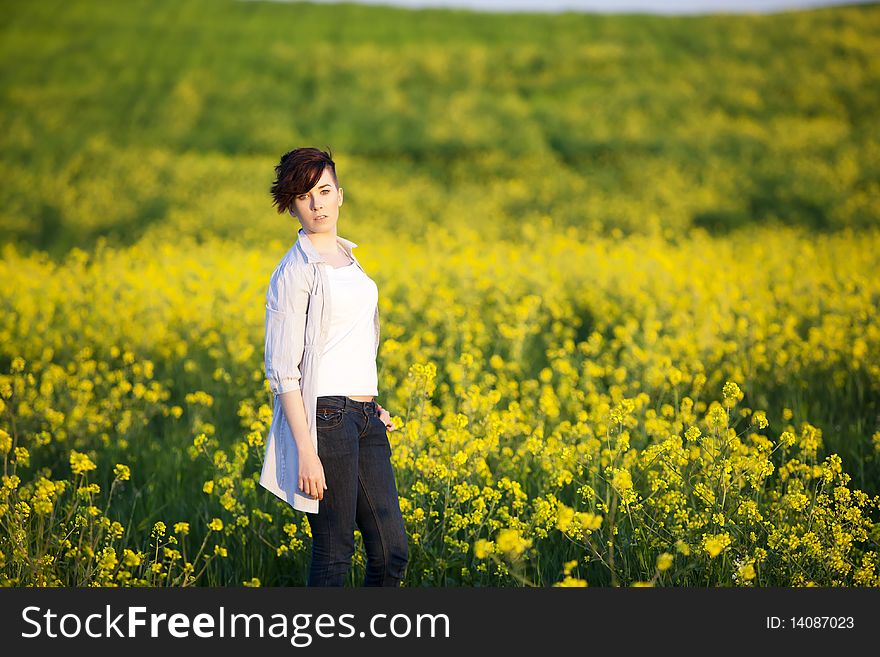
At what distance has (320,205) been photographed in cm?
331

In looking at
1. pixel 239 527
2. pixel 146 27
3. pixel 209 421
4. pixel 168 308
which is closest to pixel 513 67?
pixel 146 27

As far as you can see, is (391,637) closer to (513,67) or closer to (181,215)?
(181,215)

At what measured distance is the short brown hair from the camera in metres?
3.27

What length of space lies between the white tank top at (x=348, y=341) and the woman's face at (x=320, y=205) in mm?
173

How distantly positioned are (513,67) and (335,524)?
24166 mm

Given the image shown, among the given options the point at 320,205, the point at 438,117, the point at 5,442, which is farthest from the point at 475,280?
the point at 438,117

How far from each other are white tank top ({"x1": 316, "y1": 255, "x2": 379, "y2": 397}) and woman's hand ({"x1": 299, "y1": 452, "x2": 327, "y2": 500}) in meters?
0.25

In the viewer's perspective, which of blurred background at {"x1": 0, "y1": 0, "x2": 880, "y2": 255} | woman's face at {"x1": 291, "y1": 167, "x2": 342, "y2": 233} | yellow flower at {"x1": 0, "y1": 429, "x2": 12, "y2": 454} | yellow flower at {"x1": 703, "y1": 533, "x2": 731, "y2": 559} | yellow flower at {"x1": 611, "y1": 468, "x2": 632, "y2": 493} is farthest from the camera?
blurred background at {"x1": 0, "y1": 0, "x2": 880, "y2": 255}

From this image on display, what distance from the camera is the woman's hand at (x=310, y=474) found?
3096 millimetres

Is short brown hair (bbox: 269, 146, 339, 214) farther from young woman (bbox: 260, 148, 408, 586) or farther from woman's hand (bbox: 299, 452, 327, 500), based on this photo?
woman's hand (bbox: 299, 452, 327, 500)

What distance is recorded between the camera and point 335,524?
3211 mm

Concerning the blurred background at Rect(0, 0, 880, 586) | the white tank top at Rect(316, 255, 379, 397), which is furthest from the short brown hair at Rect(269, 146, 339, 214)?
the blurred background at Rect(0, 0, 880, 586)

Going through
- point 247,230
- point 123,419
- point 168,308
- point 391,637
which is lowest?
point 391,637

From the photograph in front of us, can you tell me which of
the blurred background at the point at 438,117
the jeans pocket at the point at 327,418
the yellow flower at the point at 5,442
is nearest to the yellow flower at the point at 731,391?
the jeans pocket at the point at 327,418
